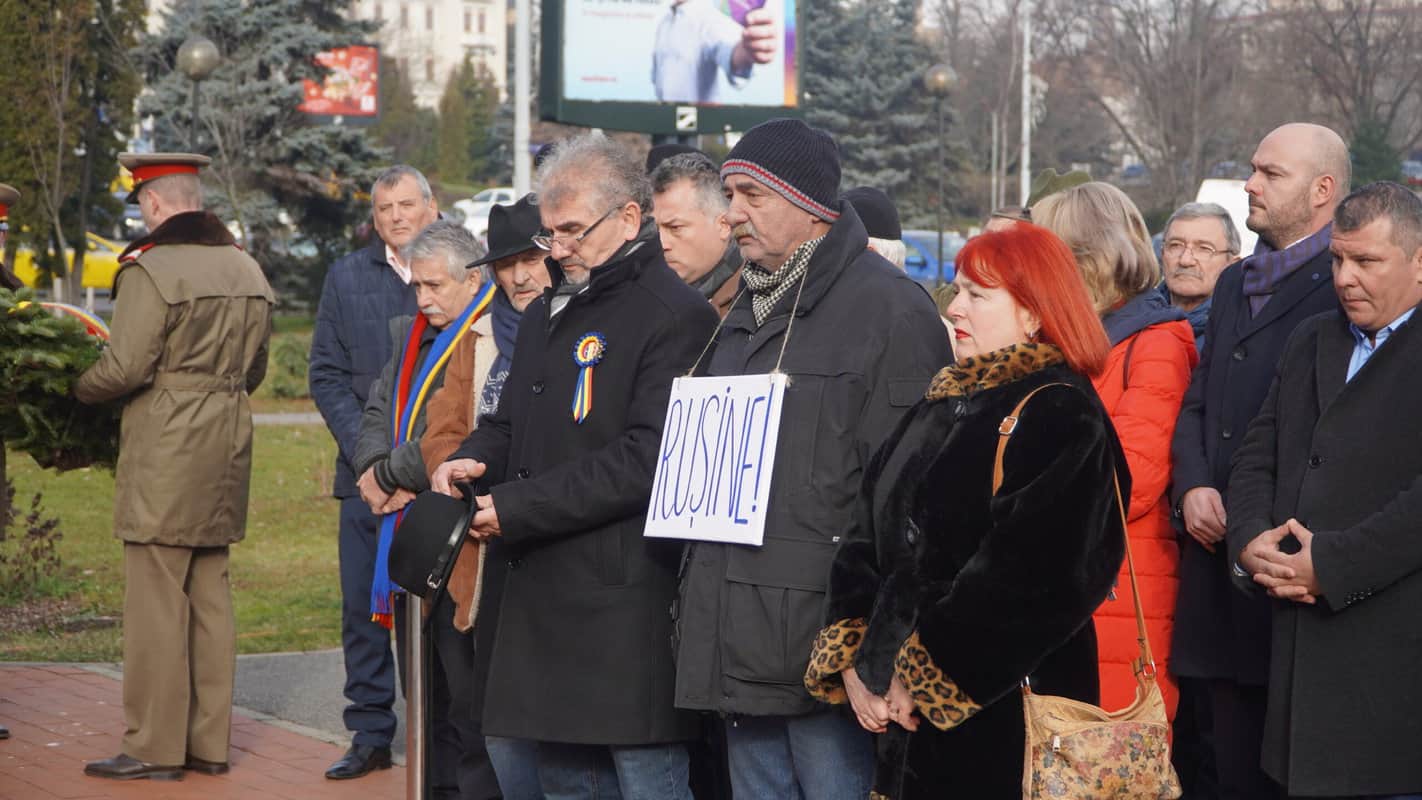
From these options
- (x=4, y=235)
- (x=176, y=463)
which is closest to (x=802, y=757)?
(x=176, y=463)

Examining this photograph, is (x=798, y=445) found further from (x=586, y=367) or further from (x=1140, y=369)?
(x=1140, y=369)

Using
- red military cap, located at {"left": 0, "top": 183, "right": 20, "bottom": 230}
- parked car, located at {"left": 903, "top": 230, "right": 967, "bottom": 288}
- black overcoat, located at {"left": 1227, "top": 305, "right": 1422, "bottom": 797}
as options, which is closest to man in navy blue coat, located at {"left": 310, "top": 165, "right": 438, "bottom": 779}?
red military cap, located at {"left": 0, "top": 183, "right": 20, "bottom": 230}

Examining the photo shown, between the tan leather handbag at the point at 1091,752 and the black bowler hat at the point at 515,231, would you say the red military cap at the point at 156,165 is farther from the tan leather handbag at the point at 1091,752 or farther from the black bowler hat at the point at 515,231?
the tan leather handbag at the point at 1091,752

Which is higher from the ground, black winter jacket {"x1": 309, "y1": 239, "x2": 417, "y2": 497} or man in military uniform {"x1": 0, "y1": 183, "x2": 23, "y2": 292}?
man in military uniform {"x1": 0, "y1": 183, "x2": 23, "y2": 292}

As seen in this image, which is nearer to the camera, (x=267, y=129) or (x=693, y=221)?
(x=693, y=221)

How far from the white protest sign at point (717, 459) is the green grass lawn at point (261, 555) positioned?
5.63 metres

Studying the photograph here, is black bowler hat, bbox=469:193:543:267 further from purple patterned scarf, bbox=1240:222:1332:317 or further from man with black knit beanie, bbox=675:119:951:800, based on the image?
purple patterned scarf, bbox=1240:222:1332:317

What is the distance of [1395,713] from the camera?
404 cm

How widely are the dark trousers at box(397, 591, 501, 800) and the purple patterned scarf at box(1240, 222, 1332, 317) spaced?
2.69m

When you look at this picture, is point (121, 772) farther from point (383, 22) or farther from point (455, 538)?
point (383, 22)

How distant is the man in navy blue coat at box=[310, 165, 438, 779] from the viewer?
7059 mm

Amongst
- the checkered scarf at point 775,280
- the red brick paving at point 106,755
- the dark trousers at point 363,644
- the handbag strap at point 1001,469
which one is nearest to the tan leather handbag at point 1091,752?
the handbag strap at point 1001,469

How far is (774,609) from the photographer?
13.2 ft

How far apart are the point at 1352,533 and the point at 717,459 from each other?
5.12 feet
